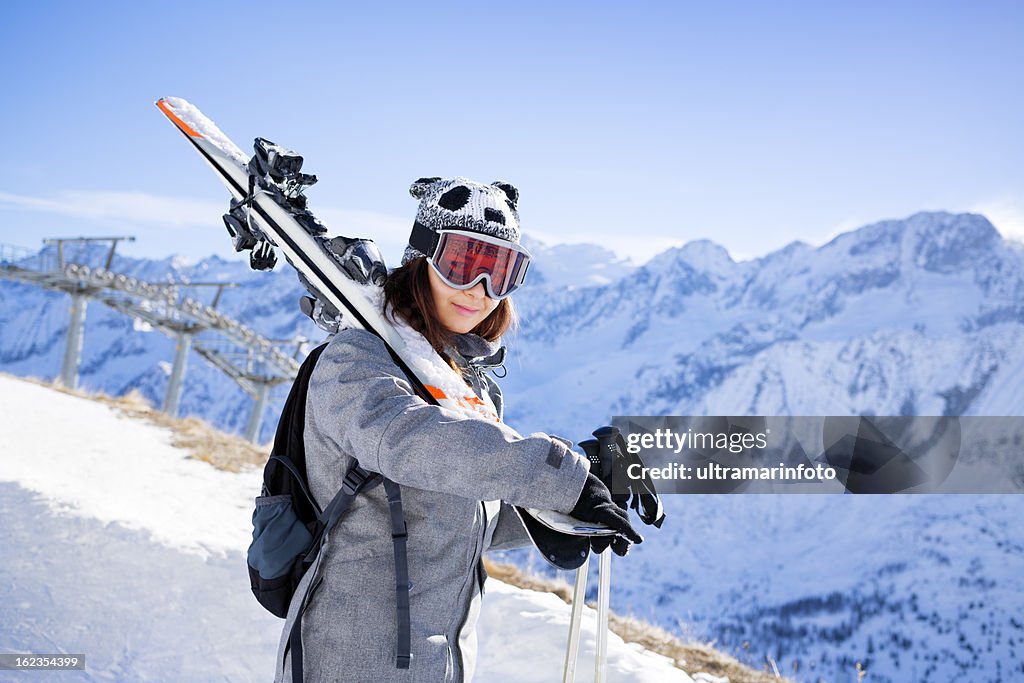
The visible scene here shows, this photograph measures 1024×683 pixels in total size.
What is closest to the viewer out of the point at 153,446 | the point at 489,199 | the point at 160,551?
the point at 489,199

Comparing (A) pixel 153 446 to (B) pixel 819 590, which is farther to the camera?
(B) pixel 819 590

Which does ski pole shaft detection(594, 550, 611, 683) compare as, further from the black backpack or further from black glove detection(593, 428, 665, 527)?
the black backpack

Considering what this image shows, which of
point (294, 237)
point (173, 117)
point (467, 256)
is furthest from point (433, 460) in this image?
point (173, 117)

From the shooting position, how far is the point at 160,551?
7.04 metres

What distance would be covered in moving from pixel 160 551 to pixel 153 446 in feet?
18.2

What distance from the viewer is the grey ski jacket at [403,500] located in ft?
6.23

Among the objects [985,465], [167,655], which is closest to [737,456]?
[167,655]

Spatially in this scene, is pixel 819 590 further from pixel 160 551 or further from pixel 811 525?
pixel 160 551

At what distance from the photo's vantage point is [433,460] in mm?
1917

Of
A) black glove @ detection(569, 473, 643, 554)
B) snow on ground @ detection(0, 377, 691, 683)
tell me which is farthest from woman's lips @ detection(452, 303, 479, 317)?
snow on ground @ detection(0, 377, 691, 683)

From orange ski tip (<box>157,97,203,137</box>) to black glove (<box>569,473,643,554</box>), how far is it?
229cm

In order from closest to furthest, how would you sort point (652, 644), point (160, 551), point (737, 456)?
1. point (737, 456)
2. point (652, 644)
3. point (160, 551)

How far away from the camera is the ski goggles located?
2.52 metres

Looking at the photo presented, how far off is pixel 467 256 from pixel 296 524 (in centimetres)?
97
